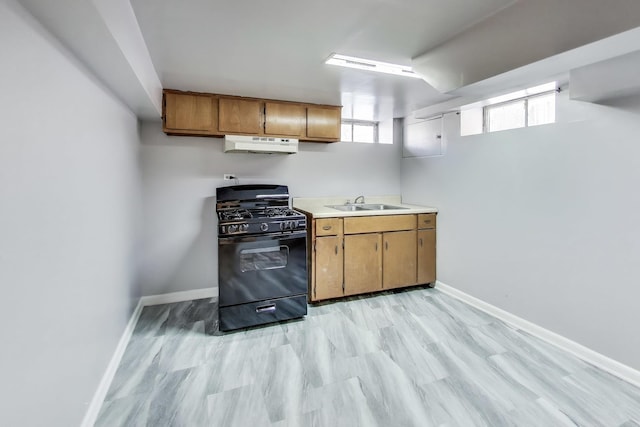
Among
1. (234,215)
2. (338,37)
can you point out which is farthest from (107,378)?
(338,37)

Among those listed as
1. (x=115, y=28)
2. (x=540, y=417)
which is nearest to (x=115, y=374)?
(x=115, y=28)

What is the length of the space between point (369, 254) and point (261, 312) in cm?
130

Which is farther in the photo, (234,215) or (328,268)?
(328,268)

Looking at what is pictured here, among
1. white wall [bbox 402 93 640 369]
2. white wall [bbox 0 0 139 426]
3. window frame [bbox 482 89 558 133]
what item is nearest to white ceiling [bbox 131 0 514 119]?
white wall [bbox 0 0 139 426]

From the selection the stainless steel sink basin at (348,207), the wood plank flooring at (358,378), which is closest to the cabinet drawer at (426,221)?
the stainless steel sink basin at (348,207)

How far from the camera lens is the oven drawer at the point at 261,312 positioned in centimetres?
252

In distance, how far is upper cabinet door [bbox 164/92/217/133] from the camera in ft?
9.22

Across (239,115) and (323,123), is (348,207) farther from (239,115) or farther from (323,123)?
(239,115)

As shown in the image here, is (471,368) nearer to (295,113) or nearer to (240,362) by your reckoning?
(240,362)

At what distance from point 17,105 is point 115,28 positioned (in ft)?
1.85

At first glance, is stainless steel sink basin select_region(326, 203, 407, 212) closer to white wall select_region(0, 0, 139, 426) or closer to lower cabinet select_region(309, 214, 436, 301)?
lower cabinet select_region(309, 214, 436, 301)

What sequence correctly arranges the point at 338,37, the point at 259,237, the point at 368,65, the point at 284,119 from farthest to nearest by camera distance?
the point at 284,119 < the point at 259,237 < the point at 368,65 < the point at 338,37

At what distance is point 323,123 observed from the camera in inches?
133

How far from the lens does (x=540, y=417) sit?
1.60 metres
